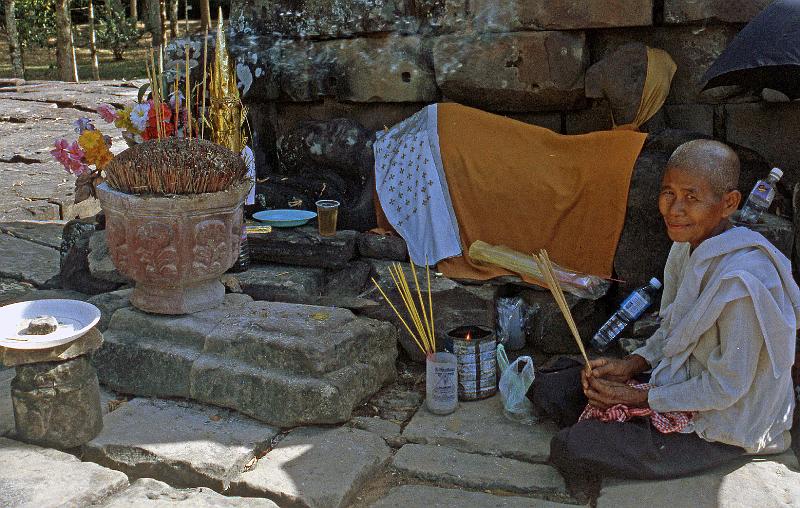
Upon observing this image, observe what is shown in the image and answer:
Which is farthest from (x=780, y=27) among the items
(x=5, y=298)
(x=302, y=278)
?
(x=5, y=298)

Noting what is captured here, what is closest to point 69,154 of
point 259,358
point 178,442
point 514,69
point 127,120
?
point 127,120

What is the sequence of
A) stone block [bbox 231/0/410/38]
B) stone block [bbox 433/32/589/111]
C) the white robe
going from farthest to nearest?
stone block [bbox 231/0/410/38] < stone block [bbox 433/32/589/111] < the white robe

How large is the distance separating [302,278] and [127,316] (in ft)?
3.16

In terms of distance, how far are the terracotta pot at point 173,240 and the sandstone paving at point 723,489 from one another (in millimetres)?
1928

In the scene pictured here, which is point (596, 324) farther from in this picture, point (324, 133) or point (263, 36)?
point (263, 36)

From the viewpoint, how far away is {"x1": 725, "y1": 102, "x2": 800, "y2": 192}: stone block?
191 inches

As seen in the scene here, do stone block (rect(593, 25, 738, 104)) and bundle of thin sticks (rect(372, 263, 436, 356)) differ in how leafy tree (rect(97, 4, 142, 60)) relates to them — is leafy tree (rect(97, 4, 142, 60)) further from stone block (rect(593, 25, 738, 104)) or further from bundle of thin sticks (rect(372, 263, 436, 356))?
bundle of thin sticks (rect(372, 263, 436, 356))

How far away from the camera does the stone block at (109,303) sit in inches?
161

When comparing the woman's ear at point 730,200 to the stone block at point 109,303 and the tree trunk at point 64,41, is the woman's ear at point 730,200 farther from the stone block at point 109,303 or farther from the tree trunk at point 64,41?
the tree trunk at point 64,41

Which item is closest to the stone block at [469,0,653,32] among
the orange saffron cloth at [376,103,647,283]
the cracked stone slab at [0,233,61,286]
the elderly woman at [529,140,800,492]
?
the orange saffron cloth at [376,103,647,283]

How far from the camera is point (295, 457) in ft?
10.6

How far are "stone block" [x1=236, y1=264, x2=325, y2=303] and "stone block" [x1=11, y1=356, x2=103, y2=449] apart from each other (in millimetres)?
1278

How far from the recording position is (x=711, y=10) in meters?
4.78

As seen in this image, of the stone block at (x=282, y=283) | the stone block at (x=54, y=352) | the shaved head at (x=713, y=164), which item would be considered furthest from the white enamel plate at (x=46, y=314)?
the shaved head at (x=713, y=164)
